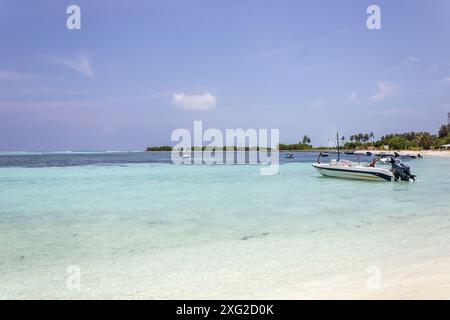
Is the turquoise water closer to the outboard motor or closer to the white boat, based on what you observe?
the white boat

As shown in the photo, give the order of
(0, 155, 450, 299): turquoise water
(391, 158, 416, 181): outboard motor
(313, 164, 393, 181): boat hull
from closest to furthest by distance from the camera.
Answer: (0, 155, 450, 299): turquoise water → (313, 164, 393, 181): boat hull → (391, 158, 416, 181): outboard motor

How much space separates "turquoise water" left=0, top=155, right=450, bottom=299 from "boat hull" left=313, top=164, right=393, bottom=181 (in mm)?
11246

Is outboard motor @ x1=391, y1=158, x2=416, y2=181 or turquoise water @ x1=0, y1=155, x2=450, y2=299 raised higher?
outboard motor @ x1=391, y1=158, x2=416, y2=181

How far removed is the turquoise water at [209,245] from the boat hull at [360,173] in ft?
36.9

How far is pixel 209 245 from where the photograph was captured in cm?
938

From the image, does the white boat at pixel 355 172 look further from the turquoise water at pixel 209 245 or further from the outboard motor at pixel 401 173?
the turquoise water at pixel 209 245

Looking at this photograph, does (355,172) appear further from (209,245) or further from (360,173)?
(209,245)

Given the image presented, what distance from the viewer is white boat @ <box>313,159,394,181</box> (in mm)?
28881

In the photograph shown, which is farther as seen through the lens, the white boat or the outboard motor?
the outboard motor

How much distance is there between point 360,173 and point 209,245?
2304 cm

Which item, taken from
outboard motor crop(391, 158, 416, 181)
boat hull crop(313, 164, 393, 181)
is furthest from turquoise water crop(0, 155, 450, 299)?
outboard motor crop(391, 158, 416, 181)

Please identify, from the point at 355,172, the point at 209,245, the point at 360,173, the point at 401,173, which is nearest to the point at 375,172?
the point at 360,173

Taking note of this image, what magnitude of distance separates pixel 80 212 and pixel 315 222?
936 centimetres
